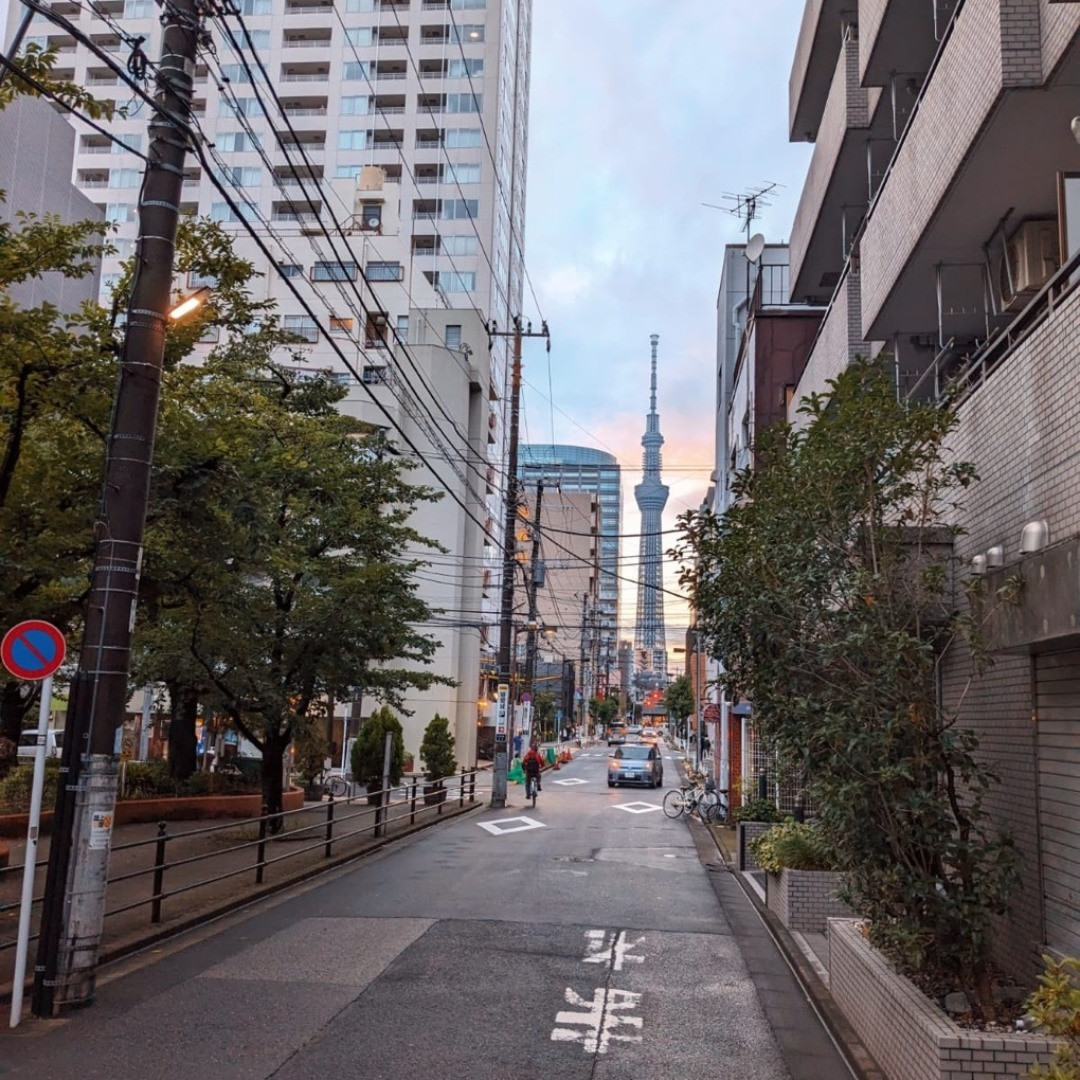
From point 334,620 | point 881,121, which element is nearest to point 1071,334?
point 881,121

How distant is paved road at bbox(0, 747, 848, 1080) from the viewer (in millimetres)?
6766

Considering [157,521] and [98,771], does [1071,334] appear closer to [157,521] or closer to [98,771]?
[98,771]

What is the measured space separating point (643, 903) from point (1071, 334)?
9213 mm

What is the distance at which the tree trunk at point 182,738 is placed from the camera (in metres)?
24.3

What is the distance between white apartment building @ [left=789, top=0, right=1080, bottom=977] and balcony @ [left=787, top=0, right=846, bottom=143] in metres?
2.53

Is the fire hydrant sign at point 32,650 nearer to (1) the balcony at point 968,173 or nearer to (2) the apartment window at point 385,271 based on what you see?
(1) the balcony at point 968,173

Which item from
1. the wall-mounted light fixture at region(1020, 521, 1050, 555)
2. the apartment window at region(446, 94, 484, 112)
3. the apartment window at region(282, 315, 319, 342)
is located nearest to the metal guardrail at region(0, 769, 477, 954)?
the wall-mounted light fixture at region(1020, 521, 1050, 555)

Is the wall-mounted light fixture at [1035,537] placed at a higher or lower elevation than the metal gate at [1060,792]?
higher

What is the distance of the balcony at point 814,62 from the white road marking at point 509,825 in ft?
51.0

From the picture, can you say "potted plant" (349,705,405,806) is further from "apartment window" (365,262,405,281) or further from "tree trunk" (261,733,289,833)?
"apartment window" (365,262,405,281)

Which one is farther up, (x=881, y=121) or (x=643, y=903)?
(x=881, y=121)

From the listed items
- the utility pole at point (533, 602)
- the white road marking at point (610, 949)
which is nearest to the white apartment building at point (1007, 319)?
the white road marking at point (610, 949)

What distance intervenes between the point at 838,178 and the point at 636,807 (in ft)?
64.2

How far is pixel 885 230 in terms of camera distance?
1198 cm
